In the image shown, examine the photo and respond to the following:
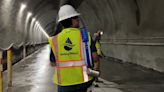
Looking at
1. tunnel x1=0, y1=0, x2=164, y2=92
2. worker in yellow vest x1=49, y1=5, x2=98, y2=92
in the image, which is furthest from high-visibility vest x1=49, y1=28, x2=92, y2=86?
tunnel x1=0, y1=0, x2=164, y2=92

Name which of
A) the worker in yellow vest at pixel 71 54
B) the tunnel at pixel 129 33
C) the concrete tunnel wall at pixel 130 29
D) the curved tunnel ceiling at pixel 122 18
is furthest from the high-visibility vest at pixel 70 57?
the curved tunnel ceiling at pixel 122 18

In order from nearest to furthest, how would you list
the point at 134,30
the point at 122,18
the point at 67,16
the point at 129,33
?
the point at 67,16, the point at 134,30, the point at 129,33, the point at 122,18

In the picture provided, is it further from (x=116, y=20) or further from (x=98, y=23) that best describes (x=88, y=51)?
(x=98, y=23)

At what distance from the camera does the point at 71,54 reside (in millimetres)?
3318

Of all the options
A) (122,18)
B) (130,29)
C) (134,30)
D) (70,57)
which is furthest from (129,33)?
(70,57)

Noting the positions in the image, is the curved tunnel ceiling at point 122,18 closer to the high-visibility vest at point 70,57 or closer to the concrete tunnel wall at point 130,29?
the concrete tunnel wall at point 130,29

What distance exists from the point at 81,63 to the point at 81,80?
0.19 metres

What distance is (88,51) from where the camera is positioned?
3.26m

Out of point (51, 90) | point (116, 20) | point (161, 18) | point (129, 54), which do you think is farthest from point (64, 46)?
point (116, 20)

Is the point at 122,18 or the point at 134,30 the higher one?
the point at 122,18

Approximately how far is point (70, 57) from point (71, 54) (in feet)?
0.13

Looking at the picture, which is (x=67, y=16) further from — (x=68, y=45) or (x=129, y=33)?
(x=129, y=33)

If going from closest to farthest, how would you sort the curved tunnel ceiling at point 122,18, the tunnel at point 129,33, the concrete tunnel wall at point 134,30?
the tunnel at point 129,33 < the concrete tunnel wall at point 134,30 < the curved tunnel ceiling at point 122,18

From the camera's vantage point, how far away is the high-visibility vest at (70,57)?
3.28 m
